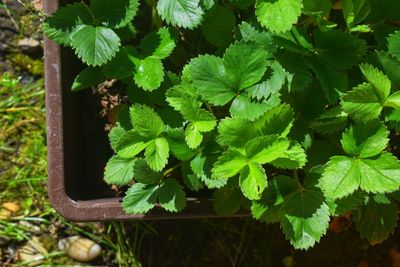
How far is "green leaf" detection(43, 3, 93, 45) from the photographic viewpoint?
115 centimetres

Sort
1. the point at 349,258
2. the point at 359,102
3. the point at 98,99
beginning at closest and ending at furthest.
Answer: the point at 359,102, the point at 98,99, the point at 349,258

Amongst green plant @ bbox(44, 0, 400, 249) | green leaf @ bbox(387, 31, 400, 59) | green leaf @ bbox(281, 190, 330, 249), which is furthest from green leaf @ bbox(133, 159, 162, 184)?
green leaf @ bbox(387, 31, 400, 59)

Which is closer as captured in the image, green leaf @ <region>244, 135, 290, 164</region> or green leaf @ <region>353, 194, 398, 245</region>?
green leaf @ <region>244, 135, 290, 164</region>

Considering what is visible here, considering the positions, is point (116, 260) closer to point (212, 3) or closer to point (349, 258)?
point (349, 258)

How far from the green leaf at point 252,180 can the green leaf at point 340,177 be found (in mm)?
108

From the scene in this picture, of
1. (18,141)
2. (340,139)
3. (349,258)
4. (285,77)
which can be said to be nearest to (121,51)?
(285,77)

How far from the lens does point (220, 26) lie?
1.18m

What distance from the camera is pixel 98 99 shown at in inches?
58.4

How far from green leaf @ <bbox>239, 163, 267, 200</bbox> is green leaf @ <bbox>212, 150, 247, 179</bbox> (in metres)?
0.01

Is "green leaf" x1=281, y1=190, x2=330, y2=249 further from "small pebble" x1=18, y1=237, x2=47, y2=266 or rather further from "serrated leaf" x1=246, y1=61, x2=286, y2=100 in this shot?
"small pebble" x1=18, y1=237, x2=47, y2=266

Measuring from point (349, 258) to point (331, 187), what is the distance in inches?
28.4

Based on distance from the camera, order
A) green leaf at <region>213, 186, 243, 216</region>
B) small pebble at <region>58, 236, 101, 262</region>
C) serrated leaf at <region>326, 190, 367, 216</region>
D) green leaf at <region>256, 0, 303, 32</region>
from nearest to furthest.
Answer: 1. green leaf at <region>256, 0, 303, 32</region>
2. serrated leaf at <region>326, 190, 367, 216</region>
3. green leaf at <region>213, 186, 243, 216</region>
4. small pebble at <region>58, 236, 101, 262</region>

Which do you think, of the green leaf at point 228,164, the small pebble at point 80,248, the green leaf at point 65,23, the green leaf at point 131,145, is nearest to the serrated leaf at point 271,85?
the green leaf at point 228,164

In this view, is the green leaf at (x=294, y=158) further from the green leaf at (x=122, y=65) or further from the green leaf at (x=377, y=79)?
the green leaf at (x=122, y=65)
